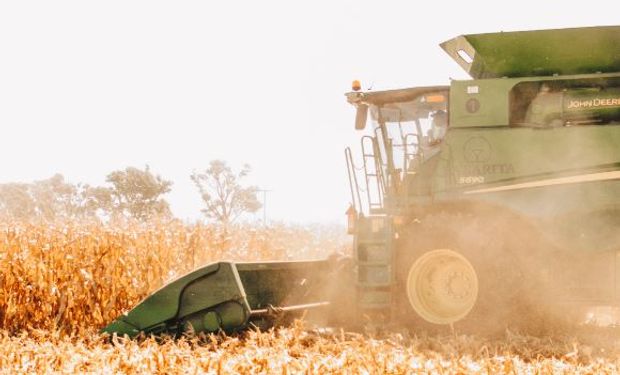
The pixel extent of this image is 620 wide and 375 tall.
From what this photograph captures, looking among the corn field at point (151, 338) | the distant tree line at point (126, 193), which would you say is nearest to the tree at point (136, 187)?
the distant tree line at point (126, 193)

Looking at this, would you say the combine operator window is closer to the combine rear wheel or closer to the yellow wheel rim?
the combine rear wheel

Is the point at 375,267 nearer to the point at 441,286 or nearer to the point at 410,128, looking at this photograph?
the point at 441,286

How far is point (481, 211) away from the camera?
6527mm

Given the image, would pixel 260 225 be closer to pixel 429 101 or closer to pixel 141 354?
pixel 429 101

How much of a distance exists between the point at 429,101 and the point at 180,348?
3179mm

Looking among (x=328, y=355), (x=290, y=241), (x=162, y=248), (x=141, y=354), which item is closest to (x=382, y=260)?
(x=328, y=355)

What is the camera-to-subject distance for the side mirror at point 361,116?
706 cm

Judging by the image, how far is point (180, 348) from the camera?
227 inches

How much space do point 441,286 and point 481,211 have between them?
0.76 m

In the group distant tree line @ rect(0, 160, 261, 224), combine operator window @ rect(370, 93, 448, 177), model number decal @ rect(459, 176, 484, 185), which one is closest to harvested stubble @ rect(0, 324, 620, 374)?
model number decal @ rect(459, 176, 484, 185)

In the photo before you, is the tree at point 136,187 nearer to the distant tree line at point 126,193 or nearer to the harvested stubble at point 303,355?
the distant tree line at point 126,193

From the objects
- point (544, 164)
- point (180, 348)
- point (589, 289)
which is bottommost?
point (180, 348)

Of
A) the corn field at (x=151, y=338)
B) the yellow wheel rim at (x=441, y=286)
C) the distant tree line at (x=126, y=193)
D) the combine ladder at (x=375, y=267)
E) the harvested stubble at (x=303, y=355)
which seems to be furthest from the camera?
the distant tree line at (x=126, y=193)

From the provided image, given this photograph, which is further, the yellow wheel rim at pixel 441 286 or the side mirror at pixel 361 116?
the side mirror at pixel 361 116
